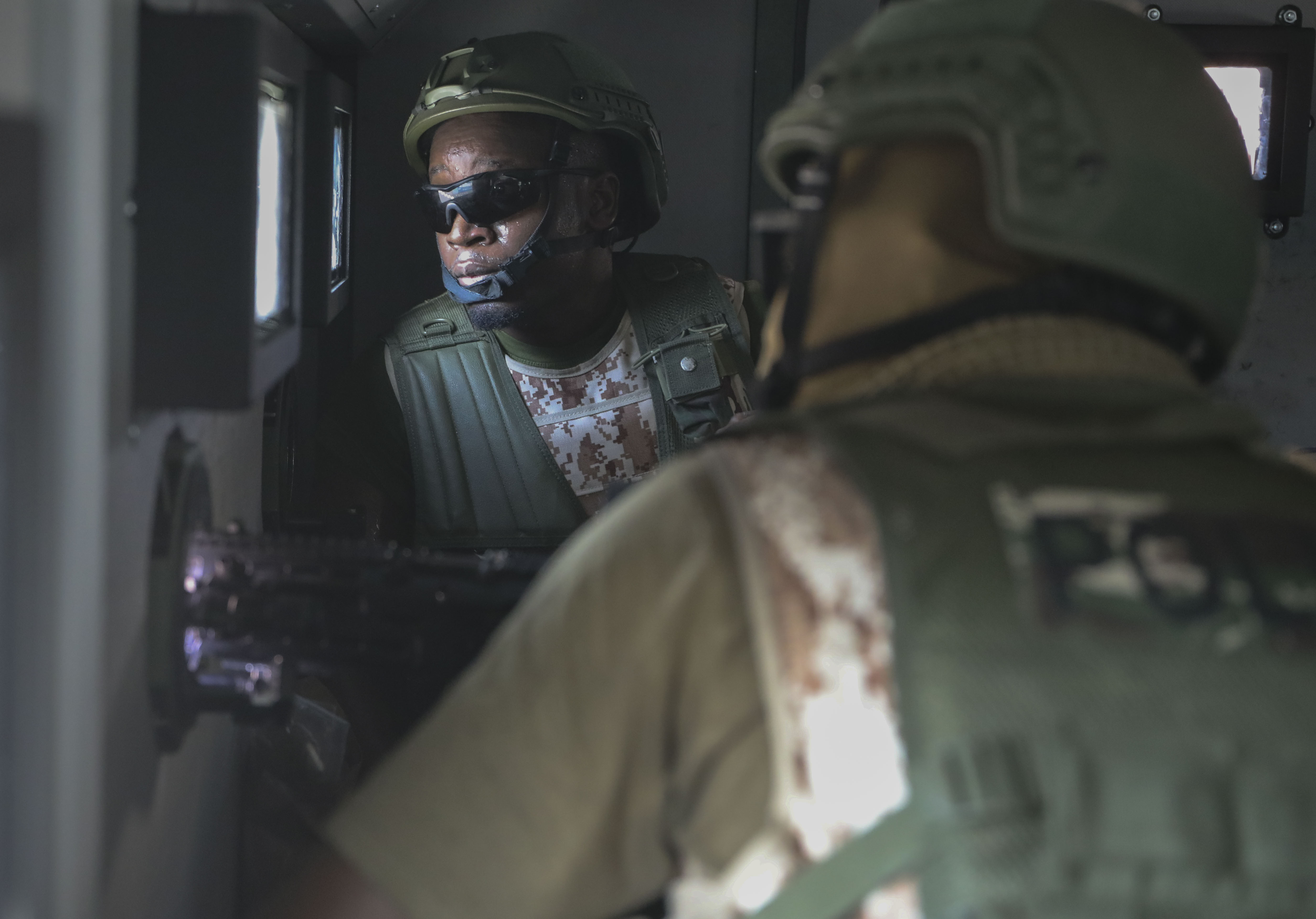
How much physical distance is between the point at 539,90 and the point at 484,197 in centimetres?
20

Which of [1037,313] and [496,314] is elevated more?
[1037,313]

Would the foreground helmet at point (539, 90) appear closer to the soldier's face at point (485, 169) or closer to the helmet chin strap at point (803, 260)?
the soldier's face at point (485, 169)

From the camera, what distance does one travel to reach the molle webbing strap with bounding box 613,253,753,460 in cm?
223

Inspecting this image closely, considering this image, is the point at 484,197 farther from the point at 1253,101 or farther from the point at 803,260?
the point at 1253,101

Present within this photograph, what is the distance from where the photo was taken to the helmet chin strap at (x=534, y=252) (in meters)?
2.12

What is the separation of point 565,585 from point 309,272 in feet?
3.00

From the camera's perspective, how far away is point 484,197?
209cm

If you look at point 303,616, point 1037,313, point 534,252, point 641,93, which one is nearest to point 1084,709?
point 1037,313

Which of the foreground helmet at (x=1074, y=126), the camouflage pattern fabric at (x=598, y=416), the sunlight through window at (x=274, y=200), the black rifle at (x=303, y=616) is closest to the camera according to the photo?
the foreground helmet at (x=1074, y=126)

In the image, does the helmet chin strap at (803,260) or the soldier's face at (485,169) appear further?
the soldier's face at (485,169)

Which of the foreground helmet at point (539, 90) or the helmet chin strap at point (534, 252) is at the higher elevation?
the foreground helmet at point (539, 90)

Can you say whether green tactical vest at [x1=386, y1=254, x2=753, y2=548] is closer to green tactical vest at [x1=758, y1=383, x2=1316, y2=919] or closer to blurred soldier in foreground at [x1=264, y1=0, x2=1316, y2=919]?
blurred soldier in foreground at [x1=264, y1=0, x2=1316, y2=919]

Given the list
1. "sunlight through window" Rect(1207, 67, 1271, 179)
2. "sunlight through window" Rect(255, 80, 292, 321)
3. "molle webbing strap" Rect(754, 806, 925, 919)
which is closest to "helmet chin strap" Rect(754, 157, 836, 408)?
"molle webbing strap" Rect(754, 806, 925, 919)

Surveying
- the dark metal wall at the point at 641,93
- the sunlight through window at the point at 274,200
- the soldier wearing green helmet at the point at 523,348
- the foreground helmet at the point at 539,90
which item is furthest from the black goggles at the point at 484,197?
the sunlight through window at the point at 274,200
